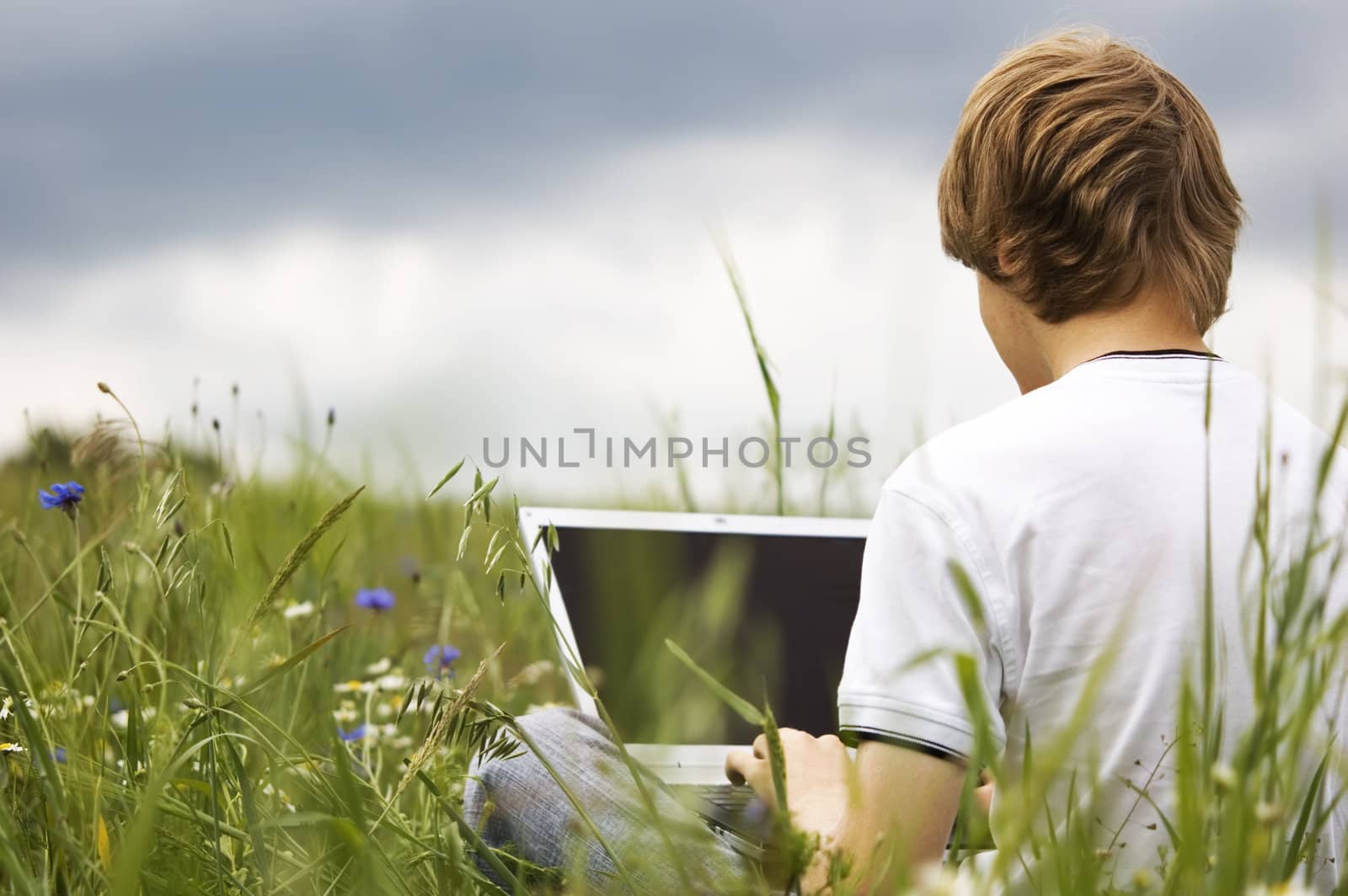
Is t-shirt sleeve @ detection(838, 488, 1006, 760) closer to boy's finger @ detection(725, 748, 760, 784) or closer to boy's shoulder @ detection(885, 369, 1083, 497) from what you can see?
boy's shoulder @ detection(885, 369, 1083, 497)

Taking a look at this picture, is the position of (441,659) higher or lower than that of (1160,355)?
lower

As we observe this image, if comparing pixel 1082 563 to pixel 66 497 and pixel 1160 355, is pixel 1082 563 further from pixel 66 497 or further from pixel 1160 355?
pixel 66 497

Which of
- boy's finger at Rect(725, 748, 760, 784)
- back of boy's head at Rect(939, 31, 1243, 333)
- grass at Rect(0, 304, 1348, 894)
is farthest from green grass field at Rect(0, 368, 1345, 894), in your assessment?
back of boy's head at Rect(939, 31, 1243, 333)

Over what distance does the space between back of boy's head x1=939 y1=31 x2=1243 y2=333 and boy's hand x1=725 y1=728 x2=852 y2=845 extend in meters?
0.57

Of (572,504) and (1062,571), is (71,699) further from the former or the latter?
(572,504)

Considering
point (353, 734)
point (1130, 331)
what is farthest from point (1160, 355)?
point (353, 734)

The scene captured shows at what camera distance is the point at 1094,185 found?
1.37 metres

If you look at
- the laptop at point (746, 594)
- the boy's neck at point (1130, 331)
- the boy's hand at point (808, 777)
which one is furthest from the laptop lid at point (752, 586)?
the boy's neck at point (1130, 331)

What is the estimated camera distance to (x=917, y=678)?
1.10 m

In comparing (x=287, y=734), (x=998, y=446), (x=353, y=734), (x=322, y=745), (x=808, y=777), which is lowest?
(x=353, y=734)

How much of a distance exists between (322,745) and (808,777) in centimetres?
94

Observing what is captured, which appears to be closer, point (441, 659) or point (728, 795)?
point (728, 795)

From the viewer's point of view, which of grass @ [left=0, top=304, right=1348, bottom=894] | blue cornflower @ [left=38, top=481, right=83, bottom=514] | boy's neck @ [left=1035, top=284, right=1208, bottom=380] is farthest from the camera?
blue cornflower @ [left=38, top=481, right=83, bottom=514]

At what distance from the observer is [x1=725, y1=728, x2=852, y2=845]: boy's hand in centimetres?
121
